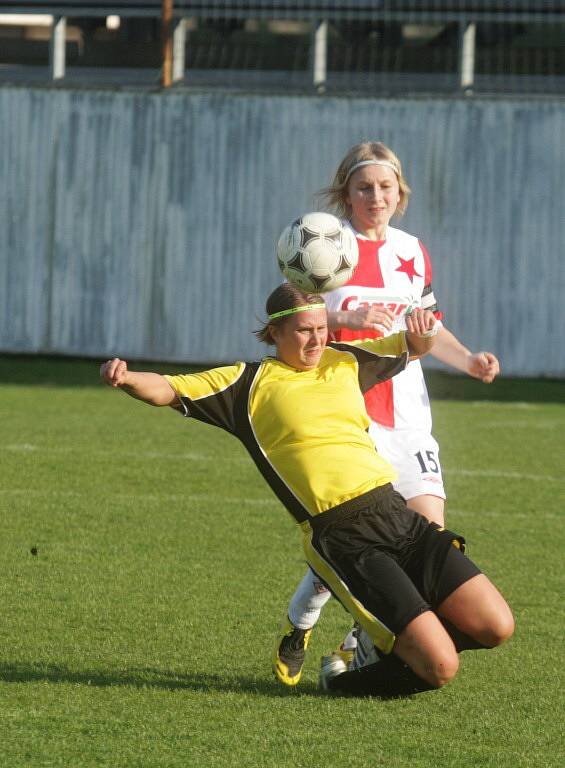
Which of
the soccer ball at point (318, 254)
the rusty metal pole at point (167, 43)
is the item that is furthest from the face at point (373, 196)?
the rusty metal pole at point (167, 43)

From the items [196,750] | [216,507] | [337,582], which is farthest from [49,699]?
[216,507]

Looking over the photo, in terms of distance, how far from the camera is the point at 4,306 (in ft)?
66.6

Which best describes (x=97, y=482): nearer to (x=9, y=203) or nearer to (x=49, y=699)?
A: (x=49, y=699)

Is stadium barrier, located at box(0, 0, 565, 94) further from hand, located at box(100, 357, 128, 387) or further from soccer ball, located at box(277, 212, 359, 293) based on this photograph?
hand, located at box(100, 357, 128, 387)

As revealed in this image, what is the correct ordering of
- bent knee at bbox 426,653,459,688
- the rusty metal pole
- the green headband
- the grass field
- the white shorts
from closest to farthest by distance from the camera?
1. the grass field
2. bent knee at bbox 426,653,459,688
3. the green headband
4. the white shorts
5. the rusty metal pole

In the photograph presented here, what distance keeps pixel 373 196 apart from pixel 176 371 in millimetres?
13817

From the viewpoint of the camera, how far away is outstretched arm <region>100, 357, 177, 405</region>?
5.29 meters

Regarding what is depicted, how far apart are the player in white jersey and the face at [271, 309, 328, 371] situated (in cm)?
25

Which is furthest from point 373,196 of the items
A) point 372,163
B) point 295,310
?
point 295,310

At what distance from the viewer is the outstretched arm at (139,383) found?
5.29 metres

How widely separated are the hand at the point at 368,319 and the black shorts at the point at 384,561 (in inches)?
26.2

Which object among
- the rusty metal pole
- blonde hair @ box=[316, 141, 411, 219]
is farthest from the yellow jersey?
the rusty metal pole

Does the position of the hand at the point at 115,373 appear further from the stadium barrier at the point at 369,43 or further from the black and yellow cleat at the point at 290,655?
the stadium barrier at the point at 369,43

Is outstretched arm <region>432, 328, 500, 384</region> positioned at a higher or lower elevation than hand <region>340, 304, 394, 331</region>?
lower
